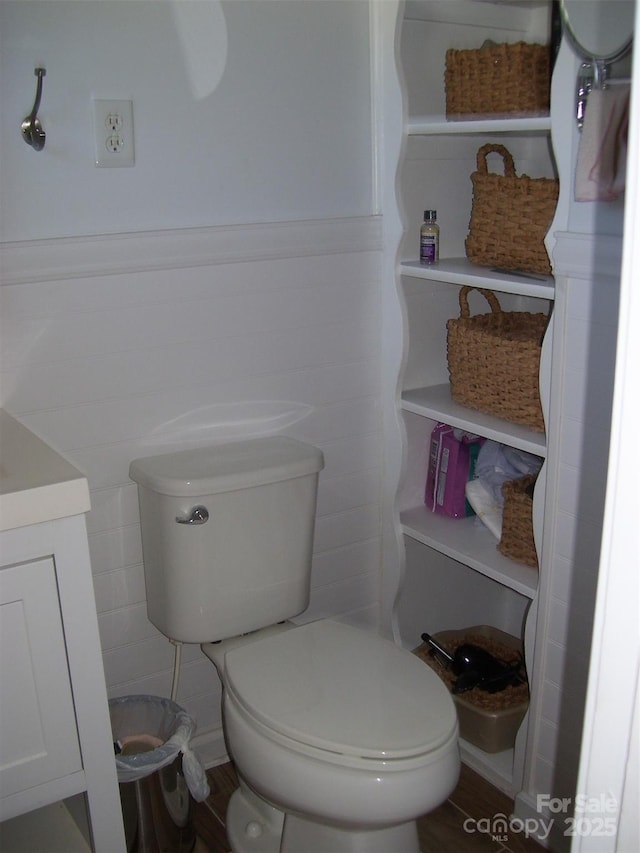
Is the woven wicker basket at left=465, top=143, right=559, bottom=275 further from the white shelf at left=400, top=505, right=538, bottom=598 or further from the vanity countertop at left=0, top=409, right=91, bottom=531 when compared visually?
the vanity countertop at left=0, top=409, right=91, bottom=531

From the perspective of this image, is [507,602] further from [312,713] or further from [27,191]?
[27,191]

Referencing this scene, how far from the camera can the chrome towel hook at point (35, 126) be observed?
1.39 meters

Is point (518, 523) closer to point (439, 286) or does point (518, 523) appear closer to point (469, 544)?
point (469, 544)

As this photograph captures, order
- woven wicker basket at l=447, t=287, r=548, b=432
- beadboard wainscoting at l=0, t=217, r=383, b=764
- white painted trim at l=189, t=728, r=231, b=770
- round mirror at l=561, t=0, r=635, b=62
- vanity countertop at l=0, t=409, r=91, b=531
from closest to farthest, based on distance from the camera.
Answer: vanity countertop at l=0, t=409, r=91, b=531, round mirror at l=561, t=0, r=635, b=62, beadboard wainscoting at l=0, t=217, r=383, b=764, woven wicker basket at l=447, t=287, r=548, b=432, white painted trim at l=189, t=728, r=231, b=770

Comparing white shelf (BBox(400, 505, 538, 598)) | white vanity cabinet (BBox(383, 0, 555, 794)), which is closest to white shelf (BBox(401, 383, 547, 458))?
white vanity cabinet (BBox(383, 0, 555, 794))

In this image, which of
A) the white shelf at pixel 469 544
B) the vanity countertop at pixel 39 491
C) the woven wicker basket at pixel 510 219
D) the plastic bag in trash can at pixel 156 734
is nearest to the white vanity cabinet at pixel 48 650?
the vanity countertop at pixel 39 491

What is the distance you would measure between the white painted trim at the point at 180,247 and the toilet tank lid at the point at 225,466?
382 mm

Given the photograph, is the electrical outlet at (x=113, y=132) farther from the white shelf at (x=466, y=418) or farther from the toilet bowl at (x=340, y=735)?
the toilet bowl at (x=340, y=735)

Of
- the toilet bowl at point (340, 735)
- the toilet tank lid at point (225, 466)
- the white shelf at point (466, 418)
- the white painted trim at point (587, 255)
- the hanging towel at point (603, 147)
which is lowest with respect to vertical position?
the toilet bowl at point (340, 735)

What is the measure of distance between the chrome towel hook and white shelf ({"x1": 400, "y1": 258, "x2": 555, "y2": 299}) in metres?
0.82

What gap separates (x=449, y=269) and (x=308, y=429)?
48cm

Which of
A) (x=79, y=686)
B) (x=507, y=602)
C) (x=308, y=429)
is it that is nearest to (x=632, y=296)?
(x=79, y=686)

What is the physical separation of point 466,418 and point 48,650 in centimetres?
99

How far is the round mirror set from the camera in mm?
1303
